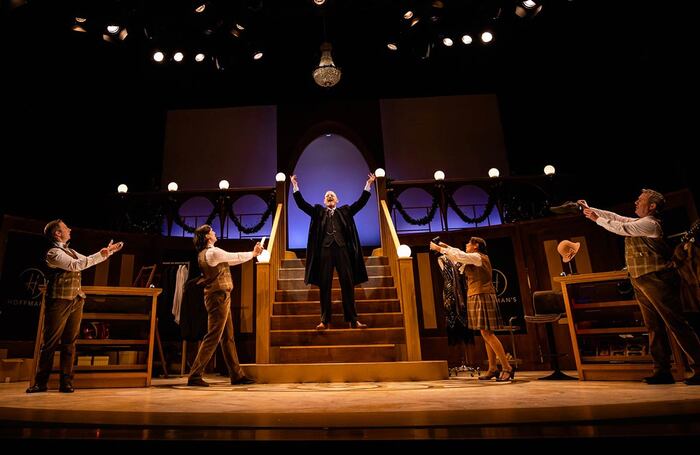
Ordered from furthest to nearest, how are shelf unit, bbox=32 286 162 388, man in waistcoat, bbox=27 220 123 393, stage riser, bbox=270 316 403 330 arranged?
stage riser, bbox=270 316 403 330 < shelf unit, bbox=32 286 162 388 < man in waistcoat, bbox=27 220 123 393

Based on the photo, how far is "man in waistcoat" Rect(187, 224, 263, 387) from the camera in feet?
13.9

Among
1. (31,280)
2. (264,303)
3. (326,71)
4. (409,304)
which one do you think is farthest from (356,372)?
(31,280)

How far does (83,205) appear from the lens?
8023 millimetres

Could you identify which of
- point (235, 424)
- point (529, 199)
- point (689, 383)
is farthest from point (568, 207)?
point (529, 199)

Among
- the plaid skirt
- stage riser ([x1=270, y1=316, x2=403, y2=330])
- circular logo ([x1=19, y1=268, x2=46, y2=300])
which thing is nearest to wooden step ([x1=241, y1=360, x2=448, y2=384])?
the plaid skirt

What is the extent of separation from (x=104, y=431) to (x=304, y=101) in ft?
31.7

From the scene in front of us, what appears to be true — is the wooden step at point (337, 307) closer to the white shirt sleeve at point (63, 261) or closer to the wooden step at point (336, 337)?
the wooden step at point (336, 337)

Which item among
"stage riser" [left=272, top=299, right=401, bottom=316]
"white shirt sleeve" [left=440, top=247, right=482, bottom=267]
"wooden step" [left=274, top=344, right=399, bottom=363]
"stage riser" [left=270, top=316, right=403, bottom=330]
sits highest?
"white shirt sleeve" [left=440, top=247, right=482, bottom=267]

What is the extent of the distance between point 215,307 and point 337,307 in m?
1.89

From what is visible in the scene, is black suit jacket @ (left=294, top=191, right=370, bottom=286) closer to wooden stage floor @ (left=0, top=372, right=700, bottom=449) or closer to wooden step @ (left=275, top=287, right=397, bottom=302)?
wooden step @ (left=275, top=287, right=397, bottom=302)

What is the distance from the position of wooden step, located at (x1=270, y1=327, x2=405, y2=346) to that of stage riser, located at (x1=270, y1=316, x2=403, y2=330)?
0.73ft

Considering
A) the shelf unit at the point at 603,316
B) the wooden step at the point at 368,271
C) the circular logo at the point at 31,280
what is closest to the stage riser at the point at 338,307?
the wooden step at the point at 368,271

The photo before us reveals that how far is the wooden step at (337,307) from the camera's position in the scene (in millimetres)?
5660

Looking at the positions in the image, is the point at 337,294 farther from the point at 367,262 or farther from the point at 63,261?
the point at 63,261
